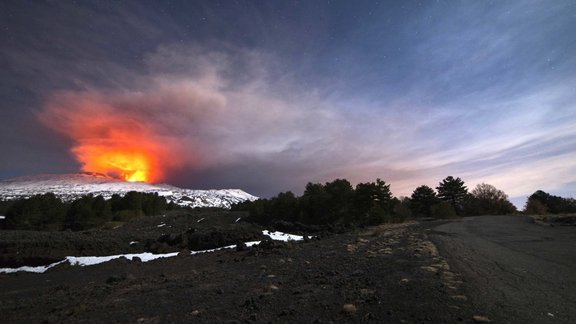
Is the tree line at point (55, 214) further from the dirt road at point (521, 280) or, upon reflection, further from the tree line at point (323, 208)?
the dirt road at point (521, 280)

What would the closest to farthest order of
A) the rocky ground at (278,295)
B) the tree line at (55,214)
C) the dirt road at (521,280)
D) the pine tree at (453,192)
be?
1. the dirt road at (521,280)
2. the rocky ground at (278,295)
3. the tree line at (55,214)
4. the pine tree at (453,192)

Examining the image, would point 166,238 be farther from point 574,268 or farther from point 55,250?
point 574,268

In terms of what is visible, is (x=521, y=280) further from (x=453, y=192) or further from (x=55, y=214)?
(x=453, y=192)

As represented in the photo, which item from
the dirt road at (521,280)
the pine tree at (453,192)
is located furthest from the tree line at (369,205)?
the dirt road at (521,280)

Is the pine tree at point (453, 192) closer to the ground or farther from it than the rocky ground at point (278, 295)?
farther from it

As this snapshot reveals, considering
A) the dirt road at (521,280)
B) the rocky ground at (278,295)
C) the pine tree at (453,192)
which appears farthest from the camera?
the pine tree at (453,192)

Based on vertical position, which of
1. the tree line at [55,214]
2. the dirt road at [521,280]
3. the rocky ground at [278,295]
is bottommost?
the rocky ground at [278,295]

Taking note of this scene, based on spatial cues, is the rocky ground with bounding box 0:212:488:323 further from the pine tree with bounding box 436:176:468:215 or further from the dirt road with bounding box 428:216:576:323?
the pine tree with bounding box 436:176:468:215

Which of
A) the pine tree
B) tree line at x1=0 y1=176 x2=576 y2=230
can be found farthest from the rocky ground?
the pine tree

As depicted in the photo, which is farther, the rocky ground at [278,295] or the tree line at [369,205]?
the tree line at [369,205]

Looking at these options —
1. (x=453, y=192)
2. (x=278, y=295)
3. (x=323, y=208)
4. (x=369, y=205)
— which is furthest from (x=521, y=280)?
(x=453, y=192)

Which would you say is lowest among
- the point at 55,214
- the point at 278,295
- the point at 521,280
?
the point at 278,295

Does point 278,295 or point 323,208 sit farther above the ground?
point 323,208

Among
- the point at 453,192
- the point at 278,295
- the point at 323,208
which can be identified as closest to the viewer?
the point at 278,295
